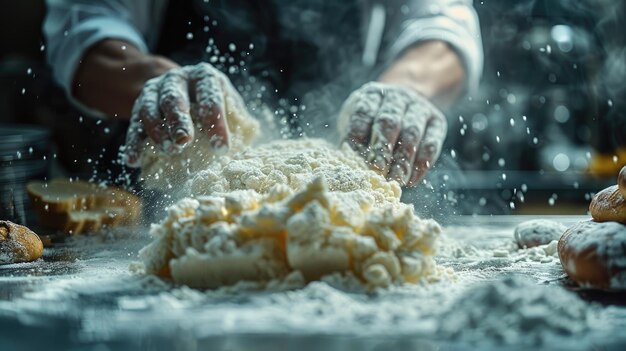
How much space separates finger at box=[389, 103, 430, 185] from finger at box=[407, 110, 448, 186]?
0.02m

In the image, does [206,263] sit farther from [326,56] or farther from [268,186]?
[326,56]

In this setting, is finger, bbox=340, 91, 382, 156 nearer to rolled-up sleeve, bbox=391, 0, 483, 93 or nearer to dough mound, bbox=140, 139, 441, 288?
dough mound, bbox=140, 139, 441, 288

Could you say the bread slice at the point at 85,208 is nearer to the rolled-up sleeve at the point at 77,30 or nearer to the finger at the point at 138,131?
the finger at the point at 138,131

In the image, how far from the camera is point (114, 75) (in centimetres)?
193

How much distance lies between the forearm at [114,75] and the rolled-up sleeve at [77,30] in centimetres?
2

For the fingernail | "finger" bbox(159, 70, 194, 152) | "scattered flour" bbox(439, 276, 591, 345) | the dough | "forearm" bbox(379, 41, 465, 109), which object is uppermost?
"forearm" bbox(379, 41, 465, 109)

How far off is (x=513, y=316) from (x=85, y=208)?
1171 mm

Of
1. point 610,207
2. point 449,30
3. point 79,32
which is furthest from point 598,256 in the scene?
point 79,32

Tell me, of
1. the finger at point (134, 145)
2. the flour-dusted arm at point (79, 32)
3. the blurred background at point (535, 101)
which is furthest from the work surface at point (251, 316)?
the blurred background at point (535, 101)

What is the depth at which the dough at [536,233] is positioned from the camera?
1.31 m

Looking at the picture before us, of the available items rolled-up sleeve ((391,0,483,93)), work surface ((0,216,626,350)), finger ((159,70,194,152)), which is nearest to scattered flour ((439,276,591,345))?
work surface ((0,216,626,350))

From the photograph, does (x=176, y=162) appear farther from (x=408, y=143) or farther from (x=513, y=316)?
(x=513, y=316)

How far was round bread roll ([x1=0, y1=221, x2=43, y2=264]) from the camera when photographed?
1.19 meters

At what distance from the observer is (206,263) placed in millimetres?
868
